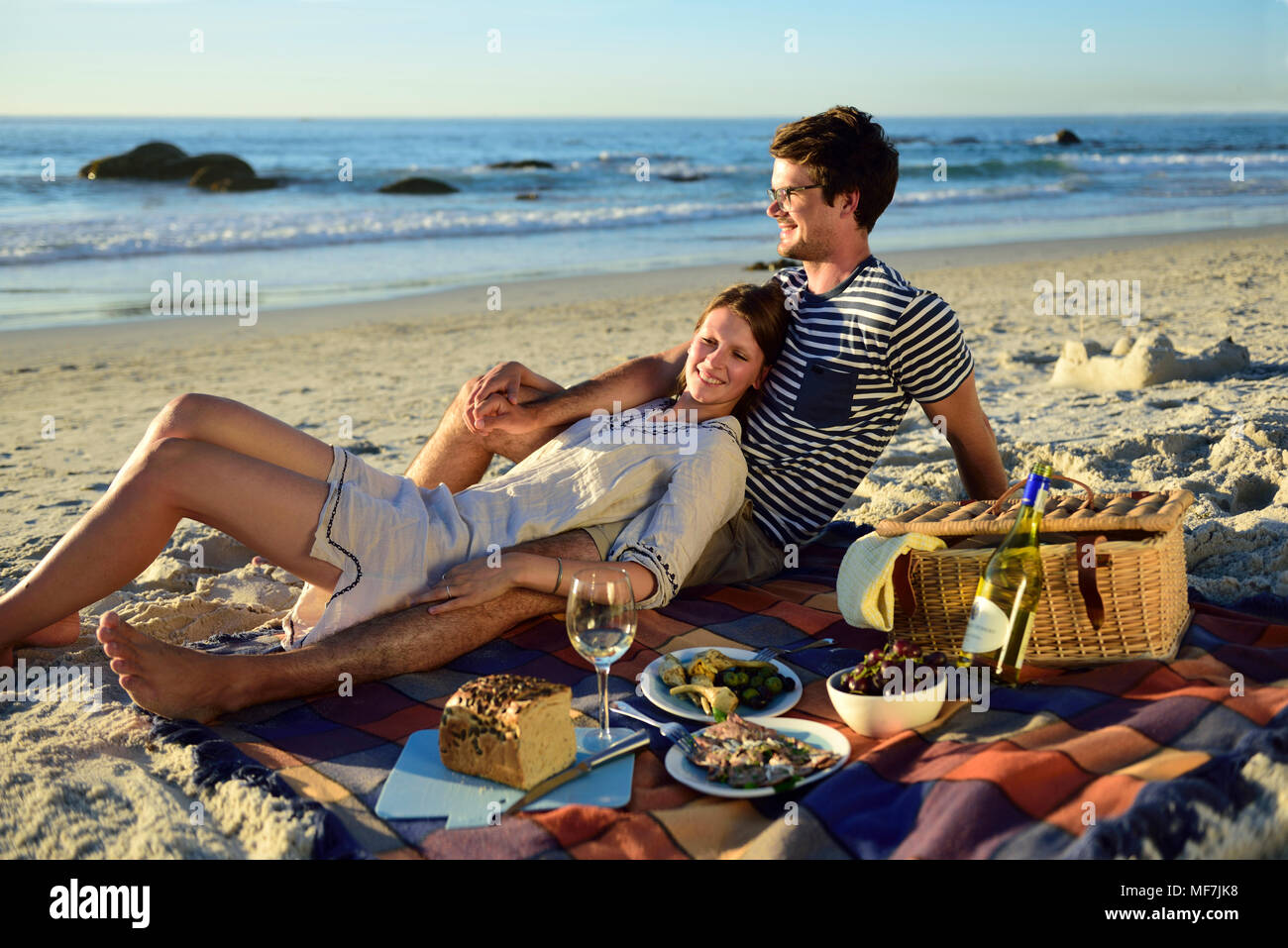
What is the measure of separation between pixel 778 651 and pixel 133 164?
78.9 feet

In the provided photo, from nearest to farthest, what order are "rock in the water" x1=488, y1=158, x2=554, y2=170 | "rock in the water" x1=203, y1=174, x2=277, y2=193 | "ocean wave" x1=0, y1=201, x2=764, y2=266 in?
"ocean wave" x1=0, y1=201, x2=764, y2=266 < "rock in the water" x1=203, y1=174, x2=277, y2=193 < "rock in the water" x1=488, y1=158, x2=554, y2=170

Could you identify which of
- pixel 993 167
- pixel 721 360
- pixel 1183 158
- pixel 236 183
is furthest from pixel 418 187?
pixel 1183 158

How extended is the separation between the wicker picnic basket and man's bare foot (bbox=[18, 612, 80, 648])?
2656mm

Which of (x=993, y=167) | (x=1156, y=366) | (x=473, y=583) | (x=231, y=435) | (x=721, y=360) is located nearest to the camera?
(x=473, y=583)

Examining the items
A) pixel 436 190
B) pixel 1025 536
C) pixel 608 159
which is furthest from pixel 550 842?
pixel 608 159

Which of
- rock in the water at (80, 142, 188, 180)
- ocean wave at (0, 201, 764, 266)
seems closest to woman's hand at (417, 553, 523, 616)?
ocean wave at (0, 201, 764, 266)

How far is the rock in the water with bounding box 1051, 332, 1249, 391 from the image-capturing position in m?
6.29

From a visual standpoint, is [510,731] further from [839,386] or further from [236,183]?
[236,183]

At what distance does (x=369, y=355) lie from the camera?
8.60m

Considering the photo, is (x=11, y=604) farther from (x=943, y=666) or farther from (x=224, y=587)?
(x=943, y=666)

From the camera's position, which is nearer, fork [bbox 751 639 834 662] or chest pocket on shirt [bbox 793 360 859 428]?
fork [bbox 751 639 834 662]

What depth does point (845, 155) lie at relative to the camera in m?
3.95

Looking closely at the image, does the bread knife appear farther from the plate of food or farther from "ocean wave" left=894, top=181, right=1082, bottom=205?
"ocean wave" left=894, top=181, right=1082, bottom=205

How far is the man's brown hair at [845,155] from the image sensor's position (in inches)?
155
